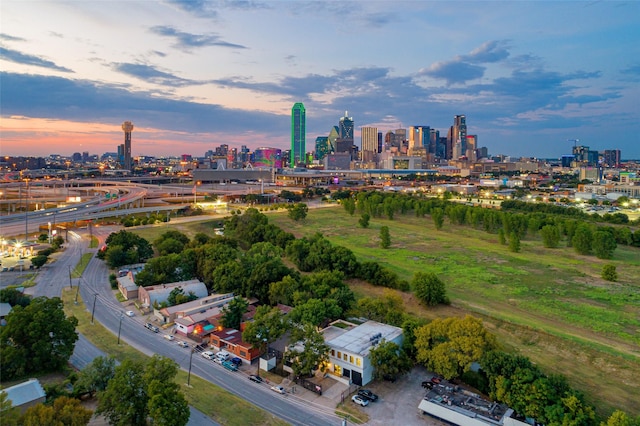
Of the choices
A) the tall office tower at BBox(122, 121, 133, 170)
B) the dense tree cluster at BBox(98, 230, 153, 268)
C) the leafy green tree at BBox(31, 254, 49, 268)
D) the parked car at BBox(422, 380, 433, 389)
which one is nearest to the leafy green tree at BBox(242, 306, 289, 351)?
the parked car at BBox(422, 380, 433, 389)

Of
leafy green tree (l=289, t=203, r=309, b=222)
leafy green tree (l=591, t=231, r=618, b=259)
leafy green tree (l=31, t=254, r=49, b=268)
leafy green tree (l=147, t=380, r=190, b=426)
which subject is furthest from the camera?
leafy green tree (l=289, t=203, r=309, b=222)

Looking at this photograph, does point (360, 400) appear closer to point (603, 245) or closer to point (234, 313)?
point (234, 313)

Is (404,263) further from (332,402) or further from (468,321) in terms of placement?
(332,402)

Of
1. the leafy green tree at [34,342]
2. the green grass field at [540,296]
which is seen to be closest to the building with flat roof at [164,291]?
the leafy green tree at [34,342]

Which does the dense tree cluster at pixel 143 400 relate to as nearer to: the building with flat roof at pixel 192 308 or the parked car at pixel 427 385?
Answer: the building with flat roof at pixel 192 308

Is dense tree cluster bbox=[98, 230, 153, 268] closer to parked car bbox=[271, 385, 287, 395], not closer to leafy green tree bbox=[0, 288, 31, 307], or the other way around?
leafy green tree bbox=[0, 288, 31, 307]

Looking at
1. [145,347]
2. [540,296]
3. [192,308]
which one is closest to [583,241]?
[540,296]

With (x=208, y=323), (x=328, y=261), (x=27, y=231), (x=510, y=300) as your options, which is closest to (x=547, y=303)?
(x=510, y=300)
